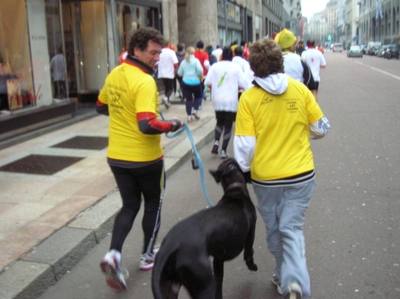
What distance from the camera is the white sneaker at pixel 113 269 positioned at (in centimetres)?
353

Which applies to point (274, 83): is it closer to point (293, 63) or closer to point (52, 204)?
point (52, 204)

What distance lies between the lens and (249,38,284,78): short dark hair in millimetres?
3193

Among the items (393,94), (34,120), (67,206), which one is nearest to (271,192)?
(67,206)

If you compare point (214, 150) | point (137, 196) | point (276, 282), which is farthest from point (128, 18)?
point (276, 282)

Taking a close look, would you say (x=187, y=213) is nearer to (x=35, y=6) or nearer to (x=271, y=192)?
(x=271, y=192)

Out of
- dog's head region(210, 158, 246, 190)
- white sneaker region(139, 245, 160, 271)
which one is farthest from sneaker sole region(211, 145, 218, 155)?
dog's head region(210, 158, 246, 190)

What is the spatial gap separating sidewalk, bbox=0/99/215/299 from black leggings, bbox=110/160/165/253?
69 centimetres

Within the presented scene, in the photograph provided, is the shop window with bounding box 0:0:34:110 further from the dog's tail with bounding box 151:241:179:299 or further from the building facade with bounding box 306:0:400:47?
the building facade with bounding box 306:0:400:47

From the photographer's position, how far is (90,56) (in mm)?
13844

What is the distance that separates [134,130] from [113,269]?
1005 mm

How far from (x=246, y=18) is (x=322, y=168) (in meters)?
30.5

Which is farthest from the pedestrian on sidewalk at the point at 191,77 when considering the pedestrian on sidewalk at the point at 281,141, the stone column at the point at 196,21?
the stone column at the point at 196,21

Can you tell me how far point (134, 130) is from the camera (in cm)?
360

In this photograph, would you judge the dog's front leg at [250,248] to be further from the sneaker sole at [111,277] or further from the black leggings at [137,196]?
the sneaker sole at [111,277]
